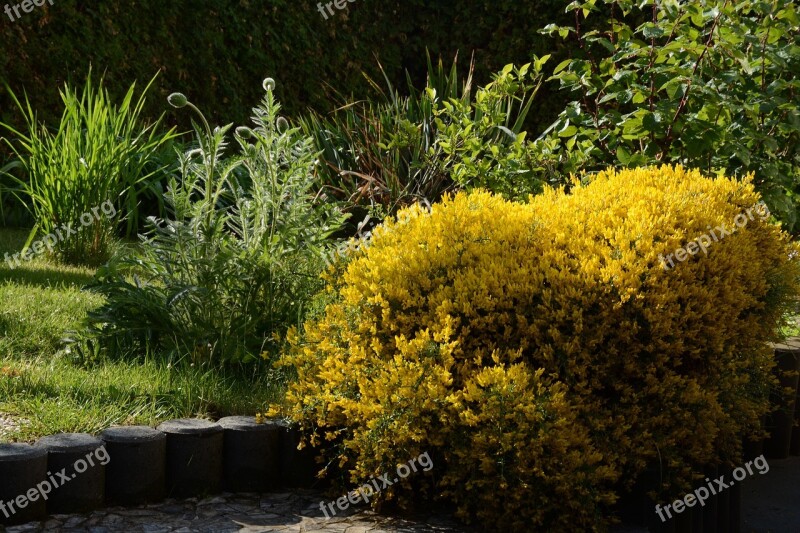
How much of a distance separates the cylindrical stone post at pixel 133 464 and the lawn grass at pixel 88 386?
132mm

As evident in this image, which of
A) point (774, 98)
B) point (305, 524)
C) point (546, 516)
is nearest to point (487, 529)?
point (546, 516)

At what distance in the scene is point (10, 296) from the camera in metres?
4.73

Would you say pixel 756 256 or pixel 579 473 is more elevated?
pixel 756 256

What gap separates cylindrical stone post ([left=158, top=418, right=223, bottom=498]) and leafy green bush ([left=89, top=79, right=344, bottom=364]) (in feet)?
1.89

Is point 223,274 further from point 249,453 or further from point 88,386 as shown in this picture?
point 249,453

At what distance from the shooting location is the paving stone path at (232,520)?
3.04 m

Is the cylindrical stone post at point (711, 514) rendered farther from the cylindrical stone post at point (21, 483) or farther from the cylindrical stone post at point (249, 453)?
the cylindrical stone post at point (21, 483)

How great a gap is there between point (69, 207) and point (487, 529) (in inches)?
151

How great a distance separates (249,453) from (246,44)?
254 inches

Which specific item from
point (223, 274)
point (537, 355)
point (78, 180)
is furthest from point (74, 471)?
point (78, 180)

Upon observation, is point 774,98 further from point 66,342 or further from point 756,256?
point 66,342

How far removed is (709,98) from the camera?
14.8 feet

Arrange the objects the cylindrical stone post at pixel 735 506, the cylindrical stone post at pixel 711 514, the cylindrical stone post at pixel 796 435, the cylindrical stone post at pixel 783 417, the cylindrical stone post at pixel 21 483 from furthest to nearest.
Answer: the cylindrical stone post at pixel 796 435 → the cylindrical stone post at pixel 783 417 → the cylindrical stone post at pixel 735 506 → the cylindrical stone post at pixel 711 514 → the cylindrical stone post at pixel 21 483

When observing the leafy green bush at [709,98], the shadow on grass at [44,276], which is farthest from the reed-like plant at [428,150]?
the shadow on grass at [44,276]
